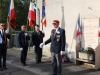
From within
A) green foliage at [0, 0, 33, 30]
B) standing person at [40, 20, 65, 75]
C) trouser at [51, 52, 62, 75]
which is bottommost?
trouser at [51, 52, 62, 75]

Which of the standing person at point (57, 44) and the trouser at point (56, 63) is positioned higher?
the standing person at point (57, 44)

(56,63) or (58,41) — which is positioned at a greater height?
(58,41)

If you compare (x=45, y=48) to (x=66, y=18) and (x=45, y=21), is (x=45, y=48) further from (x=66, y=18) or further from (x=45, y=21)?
(x=66, y=18)

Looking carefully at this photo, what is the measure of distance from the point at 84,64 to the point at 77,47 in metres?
0.82

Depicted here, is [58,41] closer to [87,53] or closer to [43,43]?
[43,43]

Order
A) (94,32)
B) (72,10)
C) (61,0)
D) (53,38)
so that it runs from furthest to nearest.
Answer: (61,0) < (72,10) < (94,32) < (53,38)

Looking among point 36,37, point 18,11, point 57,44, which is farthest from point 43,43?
point 18,11

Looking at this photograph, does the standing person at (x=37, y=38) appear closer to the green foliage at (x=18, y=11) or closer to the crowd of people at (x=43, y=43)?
the crowd of people at (x=43, y=43)

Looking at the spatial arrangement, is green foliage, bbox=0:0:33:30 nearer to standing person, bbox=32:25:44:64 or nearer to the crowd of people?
standing person, bbox=32:25:44:64

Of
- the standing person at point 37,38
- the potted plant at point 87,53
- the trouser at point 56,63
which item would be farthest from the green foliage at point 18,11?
the trouser at point 56,63

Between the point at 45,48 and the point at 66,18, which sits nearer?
the point at 66,18

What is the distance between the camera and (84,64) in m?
9.22

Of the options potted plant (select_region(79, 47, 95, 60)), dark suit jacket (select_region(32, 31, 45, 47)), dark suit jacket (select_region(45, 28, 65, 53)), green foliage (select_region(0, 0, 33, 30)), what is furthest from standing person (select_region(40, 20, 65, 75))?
green foliage (select_region(0, 0, 33, 30))

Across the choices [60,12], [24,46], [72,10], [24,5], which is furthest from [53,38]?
[24,5]
